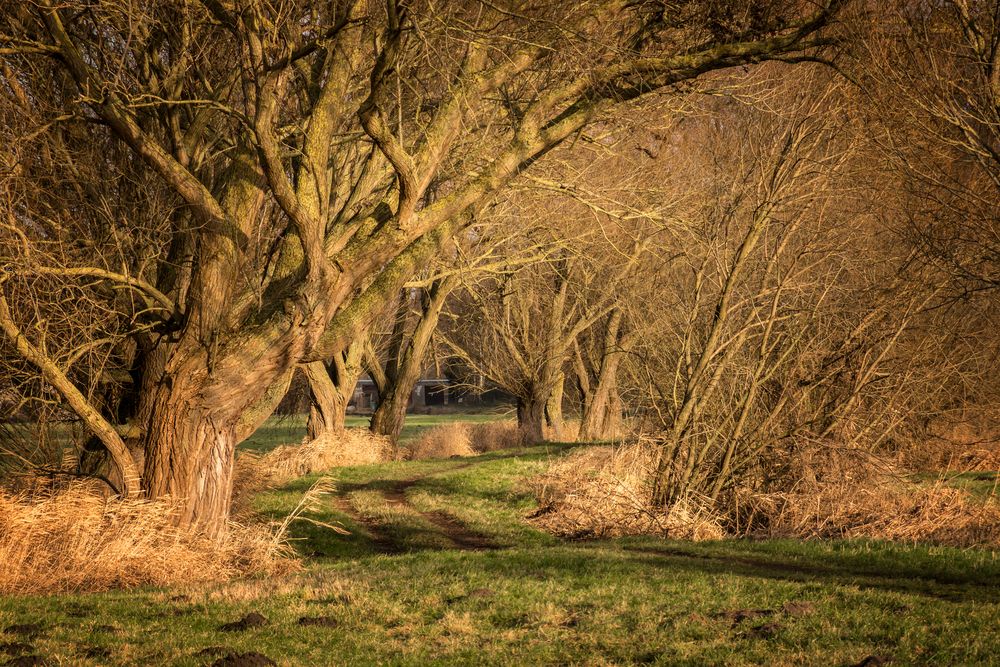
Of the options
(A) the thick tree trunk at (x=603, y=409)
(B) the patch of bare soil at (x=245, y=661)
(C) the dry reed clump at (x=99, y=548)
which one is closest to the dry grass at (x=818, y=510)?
(C) the dry reed clump at (x=99, y=548)

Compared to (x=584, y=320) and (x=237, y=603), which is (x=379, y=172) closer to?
(x=237, y=603)

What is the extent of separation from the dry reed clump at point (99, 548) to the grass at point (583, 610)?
34.3 inches

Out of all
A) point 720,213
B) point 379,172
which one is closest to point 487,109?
point 379,172

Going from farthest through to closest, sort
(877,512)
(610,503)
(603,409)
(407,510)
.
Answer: (603,409)
(407,510)
(610,503)
(877,512)

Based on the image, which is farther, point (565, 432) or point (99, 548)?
point (565, 432)

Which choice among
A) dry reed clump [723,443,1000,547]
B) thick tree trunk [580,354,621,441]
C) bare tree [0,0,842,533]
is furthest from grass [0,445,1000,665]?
thick tree trunk [580,354,621,441]

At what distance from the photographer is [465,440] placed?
2945cm

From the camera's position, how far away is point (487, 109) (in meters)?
14.8

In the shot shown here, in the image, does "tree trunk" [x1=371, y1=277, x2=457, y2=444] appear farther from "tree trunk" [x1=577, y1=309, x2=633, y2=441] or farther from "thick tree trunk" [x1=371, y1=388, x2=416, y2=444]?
"tree trunk" [x1=577, y1=309, x2=633, y2=441]

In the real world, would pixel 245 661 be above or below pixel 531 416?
below

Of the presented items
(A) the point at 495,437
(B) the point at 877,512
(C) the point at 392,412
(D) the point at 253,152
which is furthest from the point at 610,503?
(A) the point at 495,437

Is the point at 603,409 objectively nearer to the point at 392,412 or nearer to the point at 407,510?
the point at 392,412

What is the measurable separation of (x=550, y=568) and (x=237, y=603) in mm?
3078

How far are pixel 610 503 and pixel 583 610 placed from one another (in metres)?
6.47
